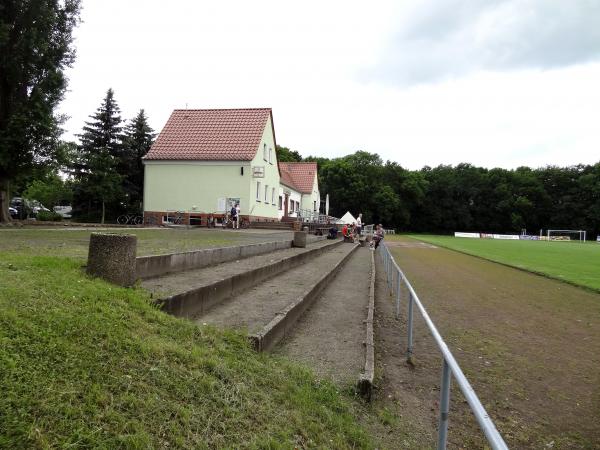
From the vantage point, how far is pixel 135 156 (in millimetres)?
39000

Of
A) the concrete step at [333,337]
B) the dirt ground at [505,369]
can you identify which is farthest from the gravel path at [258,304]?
the dirt ground at [505,369]

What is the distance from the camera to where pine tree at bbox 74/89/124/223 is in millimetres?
32438

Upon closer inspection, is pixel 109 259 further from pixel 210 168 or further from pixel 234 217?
pixel 210 168

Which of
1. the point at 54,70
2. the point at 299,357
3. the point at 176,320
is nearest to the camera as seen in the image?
the point at 176,320

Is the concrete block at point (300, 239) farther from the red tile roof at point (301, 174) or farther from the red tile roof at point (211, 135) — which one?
the red tile roof at point (301, 174)

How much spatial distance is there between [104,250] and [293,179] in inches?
1845

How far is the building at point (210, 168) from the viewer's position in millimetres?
30016

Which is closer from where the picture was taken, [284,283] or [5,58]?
[284,283]

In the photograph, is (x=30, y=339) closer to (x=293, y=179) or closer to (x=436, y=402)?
(x=436, y=402)

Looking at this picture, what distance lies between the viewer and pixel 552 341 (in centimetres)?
735

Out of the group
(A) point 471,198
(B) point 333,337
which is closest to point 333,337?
(B) point 333,337

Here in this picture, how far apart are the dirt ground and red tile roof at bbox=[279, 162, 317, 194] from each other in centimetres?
3982

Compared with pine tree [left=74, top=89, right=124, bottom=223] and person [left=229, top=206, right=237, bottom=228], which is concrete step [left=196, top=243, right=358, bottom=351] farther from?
pine tree [left=74, top=89, right=124, bottom=223]

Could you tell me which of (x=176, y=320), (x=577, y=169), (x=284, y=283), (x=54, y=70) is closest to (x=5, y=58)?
(x=54, y=70)
